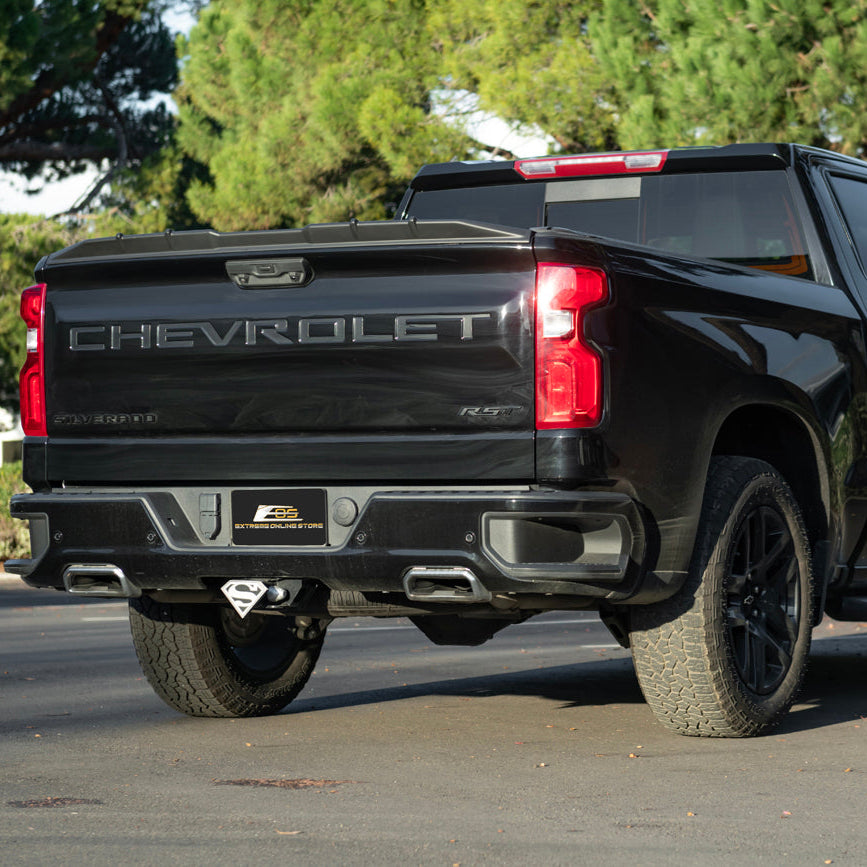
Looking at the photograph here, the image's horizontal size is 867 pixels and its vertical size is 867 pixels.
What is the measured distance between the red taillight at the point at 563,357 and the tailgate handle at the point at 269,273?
0.86 meters

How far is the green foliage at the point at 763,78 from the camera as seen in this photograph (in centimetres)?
1817

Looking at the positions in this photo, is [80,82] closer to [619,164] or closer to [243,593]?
[619,164]

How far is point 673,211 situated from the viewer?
7.63 m

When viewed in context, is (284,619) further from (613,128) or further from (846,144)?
(613,128)

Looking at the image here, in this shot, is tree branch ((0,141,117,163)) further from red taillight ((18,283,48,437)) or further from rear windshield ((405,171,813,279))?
red taillight ((18,283,48,437))

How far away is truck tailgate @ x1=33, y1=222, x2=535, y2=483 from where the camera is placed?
5.69 m

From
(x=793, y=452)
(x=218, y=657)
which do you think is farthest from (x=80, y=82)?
(x=793, y=452)

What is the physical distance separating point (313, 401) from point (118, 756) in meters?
1.54

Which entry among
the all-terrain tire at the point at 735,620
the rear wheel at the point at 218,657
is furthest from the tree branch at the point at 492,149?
the all-terrain tire at the point at 735,620

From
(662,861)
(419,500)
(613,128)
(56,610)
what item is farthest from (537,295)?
(613,128)

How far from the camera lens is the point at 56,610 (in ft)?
44.6

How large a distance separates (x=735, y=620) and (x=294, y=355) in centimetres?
191

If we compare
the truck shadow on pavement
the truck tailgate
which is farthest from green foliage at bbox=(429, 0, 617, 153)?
the truck tailgate

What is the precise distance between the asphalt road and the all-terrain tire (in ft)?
0.54
